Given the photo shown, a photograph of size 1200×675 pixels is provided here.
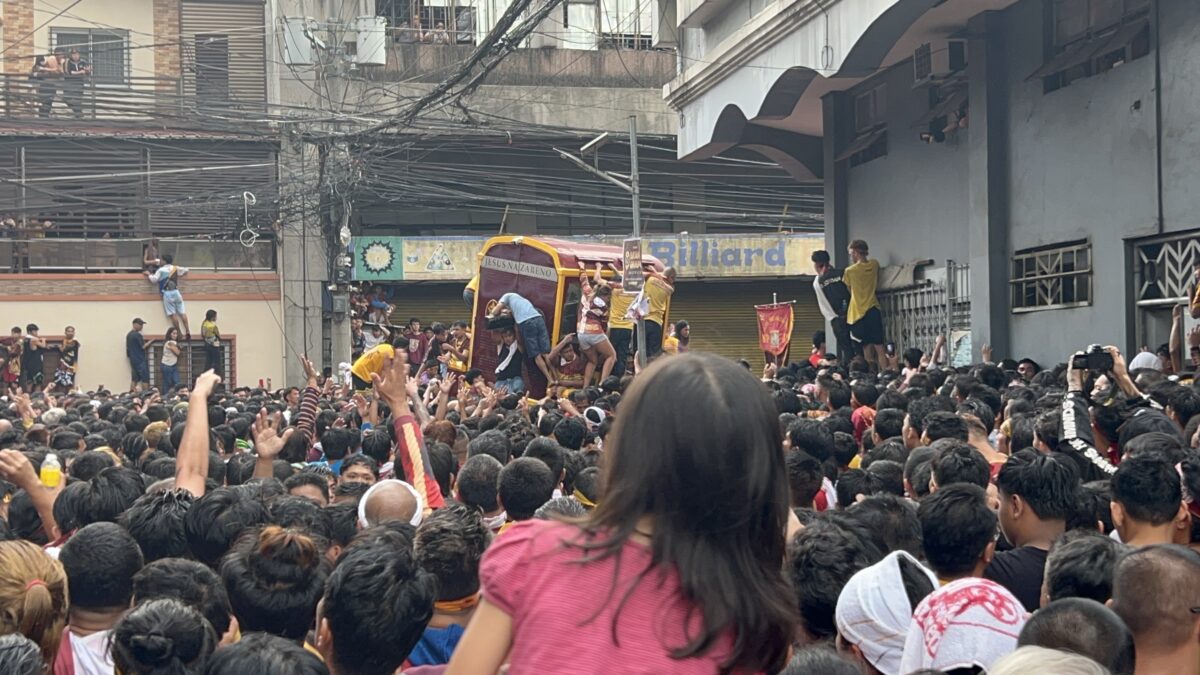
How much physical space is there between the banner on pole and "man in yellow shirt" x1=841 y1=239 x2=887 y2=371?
5.06 ft

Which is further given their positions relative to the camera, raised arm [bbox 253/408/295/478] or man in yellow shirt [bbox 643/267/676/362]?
man in yellow shirt [bbox 643/267/676/362]

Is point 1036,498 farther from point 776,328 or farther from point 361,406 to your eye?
point 776,328

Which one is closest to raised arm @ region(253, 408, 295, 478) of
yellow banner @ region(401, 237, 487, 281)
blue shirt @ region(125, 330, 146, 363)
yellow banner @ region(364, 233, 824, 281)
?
blue shirt @ region(125, 330, 146, 363)

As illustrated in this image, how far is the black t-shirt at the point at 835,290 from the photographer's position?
18.6 meters

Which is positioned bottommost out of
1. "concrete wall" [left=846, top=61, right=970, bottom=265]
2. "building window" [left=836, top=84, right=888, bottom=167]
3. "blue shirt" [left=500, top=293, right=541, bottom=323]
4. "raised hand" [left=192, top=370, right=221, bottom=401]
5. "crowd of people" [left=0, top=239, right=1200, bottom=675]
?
"crowd of people" [left=0, top=239, right=1200, bottom=675]

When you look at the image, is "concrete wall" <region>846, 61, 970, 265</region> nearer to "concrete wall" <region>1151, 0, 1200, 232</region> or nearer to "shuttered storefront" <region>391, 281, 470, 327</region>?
"concrete wall" <region>1151, 0, 1200, 232</region>

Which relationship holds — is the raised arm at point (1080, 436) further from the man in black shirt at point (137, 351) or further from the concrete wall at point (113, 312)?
the concrete wall at point (113, 312)

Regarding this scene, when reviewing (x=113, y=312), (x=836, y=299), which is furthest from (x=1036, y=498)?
(x=113, y=312)

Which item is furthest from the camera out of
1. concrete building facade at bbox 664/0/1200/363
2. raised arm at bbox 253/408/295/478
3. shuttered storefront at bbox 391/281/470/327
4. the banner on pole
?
shuttered storefront at bbox 391/281/470/327

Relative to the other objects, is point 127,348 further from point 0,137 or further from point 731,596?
point 731,596

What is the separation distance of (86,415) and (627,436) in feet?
43.5

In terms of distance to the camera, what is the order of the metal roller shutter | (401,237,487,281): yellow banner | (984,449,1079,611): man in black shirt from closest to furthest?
1. (984,449,1079,611): man in black shirt
2. (401,237,487,281): yellow banner
3. the metal roller shutter

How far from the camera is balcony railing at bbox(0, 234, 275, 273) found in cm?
3164

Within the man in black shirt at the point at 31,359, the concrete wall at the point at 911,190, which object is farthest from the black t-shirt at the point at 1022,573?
the man in black shirt at the point at 31,359
